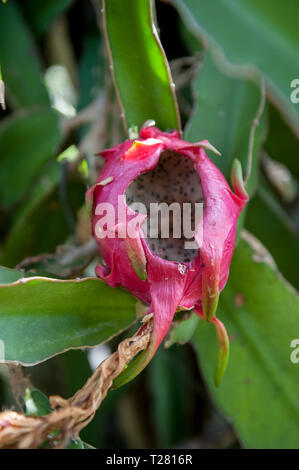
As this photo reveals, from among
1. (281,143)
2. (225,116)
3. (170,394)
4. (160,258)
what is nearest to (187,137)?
(225,116)

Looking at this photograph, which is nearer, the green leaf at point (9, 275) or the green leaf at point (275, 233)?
the green leaf at point (9, 275)

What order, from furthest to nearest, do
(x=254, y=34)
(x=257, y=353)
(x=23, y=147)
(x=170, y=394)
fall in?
(x=170, y=394), (x=23, y=147), (x=257, y=353), (x=254, y=34)

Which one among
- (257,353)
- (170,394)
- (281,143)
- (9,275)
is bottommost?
(170,394)

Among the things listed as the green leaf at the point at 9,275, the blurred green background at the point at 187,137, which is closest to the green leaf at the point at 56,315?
the green leaf at the point at 9,275

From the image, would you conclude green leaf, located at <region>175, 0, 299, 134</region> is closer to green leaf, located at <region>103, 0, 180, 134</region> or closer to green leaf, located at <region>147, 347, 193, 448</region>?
green leaf, located at <region>103, 0, 180, 134</region>

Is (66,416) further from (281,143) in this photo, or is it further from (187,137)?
(281,143)

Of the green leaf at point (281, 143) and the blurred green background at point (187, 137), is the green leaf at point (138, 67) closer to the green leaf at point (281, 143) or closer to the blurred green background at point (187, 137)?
the blurred green background at point (187, 137)

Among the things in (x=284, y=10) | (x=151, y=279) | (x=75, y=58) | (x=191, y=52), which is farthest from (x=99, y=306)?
(x=75, y=58)
